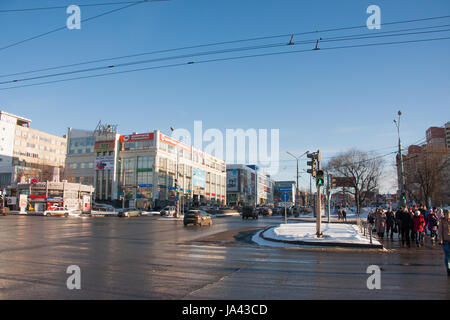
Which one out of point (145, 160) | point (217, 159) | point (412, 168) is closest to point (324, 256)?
point (412, 168)

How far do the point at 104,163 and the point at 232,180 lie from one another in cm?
6642

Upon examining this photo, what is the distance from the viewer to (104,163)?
85.0 meters

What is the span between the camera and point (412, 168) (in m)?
51.7

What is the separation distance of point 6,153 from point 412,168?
109 m

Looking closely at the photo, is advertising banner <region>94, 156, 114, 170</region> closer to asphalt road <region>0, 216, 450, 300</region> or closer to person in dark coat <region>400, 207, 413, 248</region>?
asphalt road <region>0, 216, 450, 300</region>

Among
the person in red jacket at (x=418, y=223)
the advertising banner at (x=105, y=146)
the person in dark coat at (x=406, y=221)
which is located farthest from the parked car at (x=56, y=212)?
the person in red jacket at (x=418, y=223)

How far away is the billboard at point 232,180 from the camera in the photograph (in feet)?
464

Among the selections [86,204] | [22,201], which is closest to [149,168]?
[86,204]

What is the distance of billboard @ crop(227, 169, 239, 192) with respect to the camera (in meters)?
141

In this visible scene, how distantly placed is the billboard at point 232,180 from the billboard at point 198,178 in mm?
32834

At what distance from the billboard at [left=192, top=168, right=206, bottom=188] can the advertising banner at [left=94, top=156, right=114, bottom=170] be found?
25500 mm

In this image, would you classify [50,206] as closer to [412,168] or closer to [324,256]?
[324,256]

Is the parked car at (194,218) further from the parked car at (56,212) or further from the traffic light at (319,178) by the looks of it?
the parked car at (56,212)

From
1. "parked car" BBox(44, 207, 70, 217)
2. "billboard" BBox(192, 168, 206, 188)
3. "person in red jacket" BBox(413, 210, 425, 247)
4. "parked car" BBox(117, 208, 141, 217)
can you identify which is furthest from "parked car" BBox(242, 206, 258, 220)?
"billboard" BBox(192, 168, 206, 188)
